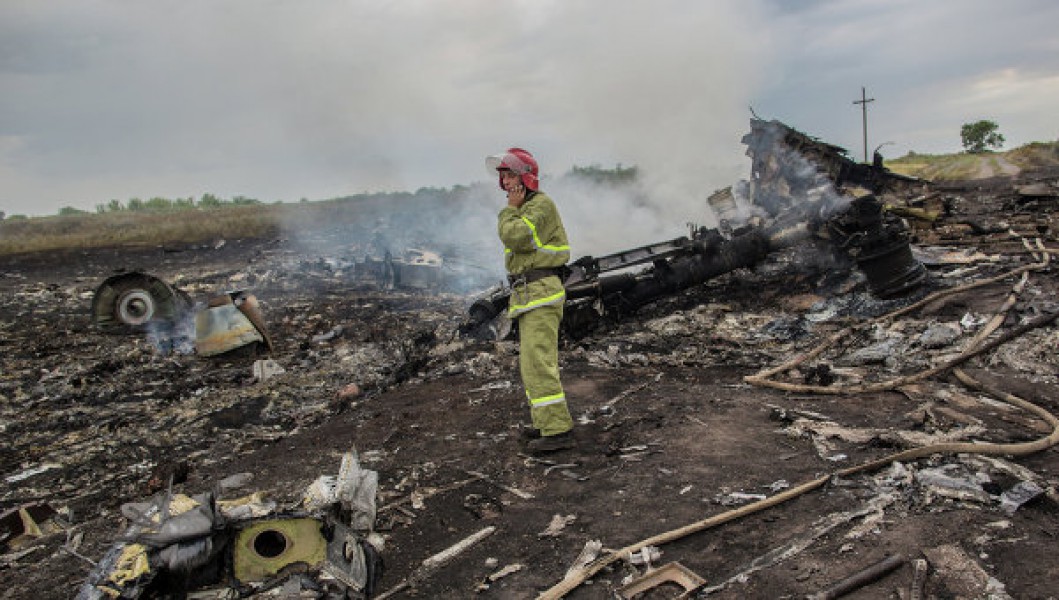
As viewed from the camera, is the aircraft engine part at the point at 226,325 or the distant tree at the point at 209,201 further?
the distant tree at the point at 209,201

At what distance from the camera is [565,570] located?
2826 mm

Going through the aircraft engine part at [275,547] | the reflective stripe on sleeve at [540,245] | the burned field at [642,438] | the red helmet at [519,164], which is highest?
the red helmet at [519,164]

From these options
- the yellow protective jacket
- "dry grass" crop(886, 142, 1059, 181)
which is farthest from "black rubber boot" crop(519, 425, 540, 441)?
"dry grass" crop(886, 142, 1059, 181)

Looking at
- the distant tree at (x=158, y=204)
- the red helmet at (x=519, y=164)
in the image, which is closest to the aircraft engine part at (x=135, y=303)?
the red helmet at (x=519, y=164)

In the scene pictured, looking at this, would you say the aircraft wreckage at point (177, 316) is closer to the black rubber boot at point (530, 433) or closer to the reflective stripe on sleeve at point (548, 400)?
the black rubber boot at point (530, 433)

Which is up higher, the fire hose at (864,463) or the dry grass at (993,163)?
the dry grass at (993,163)

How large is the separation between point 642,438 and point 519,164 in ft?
6.82

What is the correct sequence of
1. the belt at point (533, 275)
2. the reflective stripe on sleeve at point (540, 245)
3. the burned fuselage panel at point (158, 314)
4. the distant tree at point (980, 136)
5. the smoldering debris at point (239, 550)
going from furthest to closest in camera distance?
1. the distant tree at point (980, 136)
2. the burned fuselage panel at point (158, 314)
3. the belt at point (533, 275)
4. the reflective stripe on sleeve at point (540, 245)
5. the smoldering debris at point (239, 550)

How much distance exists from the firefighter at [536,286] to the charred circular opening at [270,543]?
179 cm

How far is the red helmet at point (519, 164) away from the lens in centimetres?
427

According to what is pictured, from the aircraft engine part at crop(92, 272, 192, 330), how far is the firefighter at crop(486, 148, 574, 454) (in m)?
6.64

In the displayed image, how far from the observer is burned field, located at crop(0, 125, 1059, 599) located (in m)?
2.75

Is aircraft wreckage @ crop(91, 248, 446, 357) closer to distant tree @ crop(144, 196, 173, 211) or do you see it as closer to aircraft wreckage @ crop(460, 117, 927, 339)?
aircraft wreckage @ crop(460, 117, 927, 339)

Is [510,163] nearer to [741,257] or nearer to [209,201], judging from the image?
[741,257]
